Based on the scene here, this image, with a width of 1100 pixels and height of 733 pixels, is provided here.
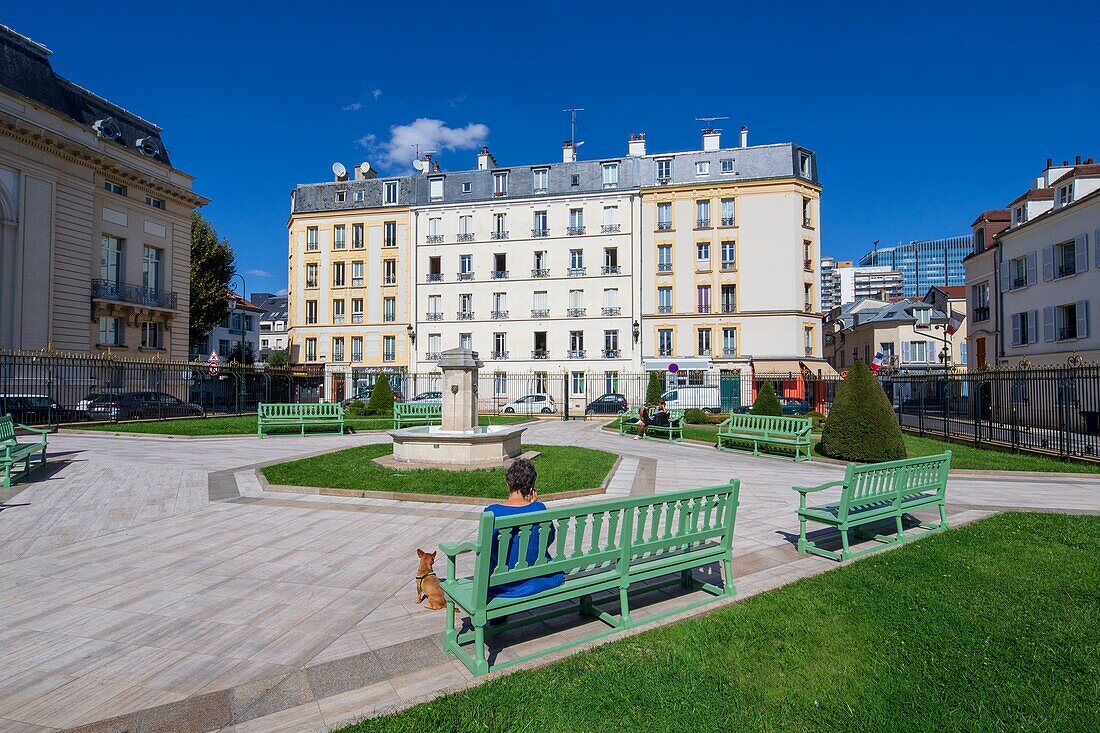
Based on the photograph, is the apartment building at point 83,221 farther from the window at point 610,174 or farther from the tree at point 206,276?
the window at point 610,174

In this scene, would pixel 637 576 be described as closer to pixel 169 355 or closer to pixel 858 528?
pixel 858 528

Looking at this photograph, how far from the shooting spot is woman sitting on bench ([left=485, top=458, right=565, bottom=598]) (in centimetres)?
364

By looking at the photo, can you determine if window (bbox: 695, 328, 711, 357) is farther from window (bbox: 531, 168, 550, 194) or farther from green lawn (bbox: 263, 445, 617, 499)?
green lawn (bbox: 263, 445, 617, 499)

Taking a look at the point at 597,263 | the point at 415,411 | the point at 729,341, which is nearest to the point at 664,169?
the point at 597,263

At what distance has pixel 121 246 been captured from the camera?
31438 millimetres

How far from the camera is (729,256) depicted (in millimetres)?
39969

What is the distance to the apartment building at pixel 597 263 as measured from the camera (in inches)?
1542

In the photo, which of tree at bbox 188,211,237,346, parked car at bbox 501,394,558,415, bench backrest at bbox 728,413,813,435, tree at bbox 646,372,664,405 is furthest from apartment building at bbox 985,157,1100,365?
tree at bbox 188,211,237,346

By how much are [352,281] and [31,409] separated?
86.8 feet

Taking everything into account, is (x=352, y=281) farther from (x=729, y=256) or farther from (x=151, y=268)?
(x=729, y=256)

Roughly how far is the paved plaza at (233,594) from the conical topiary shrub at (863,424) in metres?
2.23

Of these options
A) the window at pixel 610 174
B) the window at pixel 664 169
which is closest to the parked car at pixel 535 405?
the window at pixel 610 174

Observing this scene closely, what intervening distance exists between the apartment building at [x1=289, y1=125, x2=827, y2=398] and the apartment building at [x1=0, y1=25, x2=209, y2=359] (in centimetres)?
1162

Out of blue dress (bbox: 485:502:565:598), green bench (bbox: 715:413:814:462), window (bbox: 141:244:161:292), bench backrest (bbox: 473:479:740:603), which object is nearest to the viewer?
bench backrest (bbox: 473:479:740:603)
